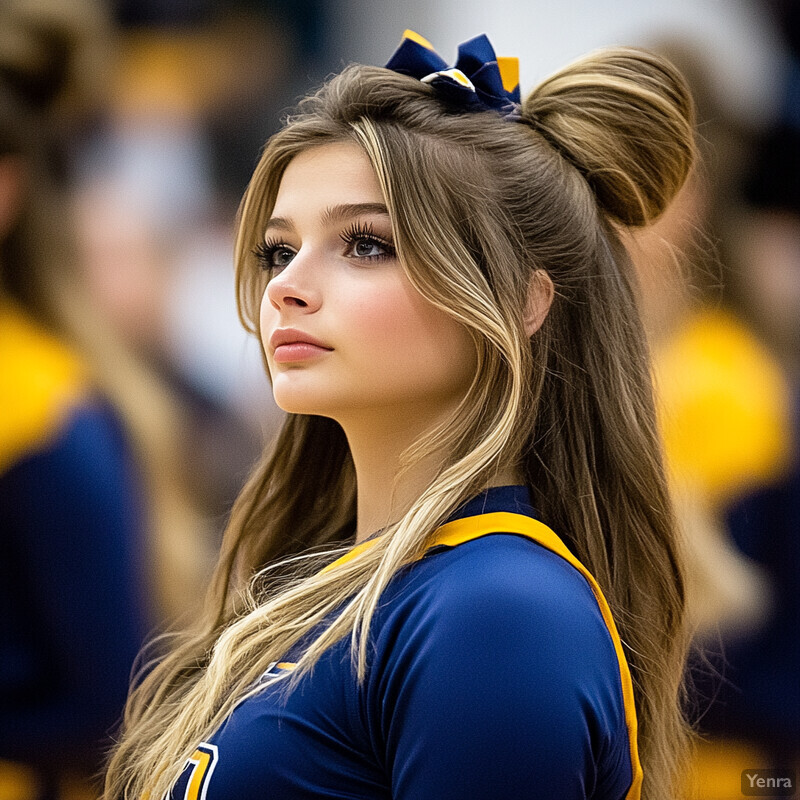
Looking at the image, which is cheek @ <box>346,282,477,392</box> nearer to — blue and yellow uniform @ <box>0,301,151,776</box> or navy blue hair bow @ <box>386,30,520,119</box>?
navy blue hair bow @ <box>386,30,520,119</box>

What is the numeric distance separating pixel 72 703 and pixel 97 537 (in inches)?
13.0

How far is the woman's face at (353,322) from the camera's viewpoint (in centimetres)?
116

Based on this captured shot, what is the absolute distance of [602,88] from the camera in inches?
50.3

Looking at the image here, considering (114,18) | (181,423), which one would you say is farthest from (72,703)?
(114,18)

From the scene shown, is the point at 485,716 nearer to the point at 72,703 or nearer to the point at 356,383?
the point at 356,383

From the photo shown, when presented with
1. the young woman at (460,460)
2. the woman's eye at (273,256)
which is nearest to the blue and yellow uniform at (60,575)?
the young woman at (460,460)

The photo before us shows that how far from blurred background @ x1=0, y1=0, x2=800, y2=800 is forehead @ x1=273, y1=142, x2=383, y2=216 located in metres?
0.86

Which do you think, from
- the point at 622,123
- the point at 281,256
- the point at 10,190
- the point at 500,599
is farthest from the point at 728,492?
the point at 10,190

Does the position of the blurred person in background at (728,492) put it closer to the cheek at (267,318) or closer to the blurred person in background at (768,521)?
the blurred person in background at (768,521)

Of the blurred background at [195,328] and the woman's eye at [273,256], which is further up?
the woman's eye at [273,256]

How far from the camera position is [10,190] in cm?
231

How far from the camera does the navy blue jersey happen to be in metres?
0.95

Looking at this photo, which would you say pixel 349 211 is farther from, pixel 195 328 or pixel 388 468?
pixel 195 328

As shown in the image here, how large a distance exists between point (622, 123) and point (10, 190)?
1.50 meters
